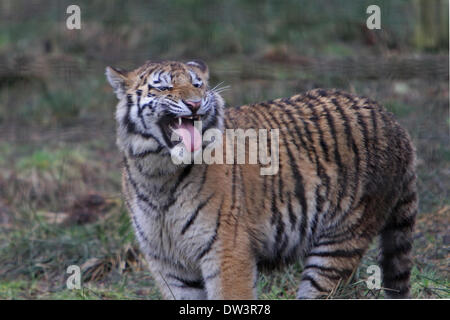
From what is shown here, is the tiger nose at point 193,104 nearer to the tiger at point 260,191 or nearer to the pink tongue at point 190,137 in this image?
the tiger at point 260,191

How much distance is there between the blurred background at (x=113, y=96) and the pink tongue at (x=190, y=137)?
123cm

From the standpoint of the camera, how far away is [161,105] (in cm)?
366

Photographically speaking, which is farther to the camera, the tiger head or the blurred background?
the blurred background

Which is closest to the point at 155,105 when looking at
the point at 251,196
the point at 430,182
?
the point at 251,196

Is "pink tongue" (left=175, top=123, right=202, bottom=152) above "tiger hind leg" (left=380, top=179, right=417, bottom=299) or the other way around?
above

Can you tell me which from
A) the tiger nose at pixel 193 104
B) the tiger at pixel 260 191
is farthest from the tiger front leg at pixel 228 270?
the tiger nose at pixel 193 104

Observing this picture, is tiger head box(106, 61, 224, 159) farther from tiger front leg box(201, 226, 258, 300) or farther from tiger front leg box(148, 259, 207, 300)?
tiger front leg box(148, 259, 207, 300)

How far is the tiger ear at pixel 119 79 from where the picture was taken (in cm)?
388

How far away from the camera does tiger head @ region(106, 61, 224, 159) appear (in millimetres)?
3628

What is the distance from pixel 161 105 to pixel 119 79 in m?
0.36

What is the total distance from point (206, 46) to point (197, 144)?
6246mm

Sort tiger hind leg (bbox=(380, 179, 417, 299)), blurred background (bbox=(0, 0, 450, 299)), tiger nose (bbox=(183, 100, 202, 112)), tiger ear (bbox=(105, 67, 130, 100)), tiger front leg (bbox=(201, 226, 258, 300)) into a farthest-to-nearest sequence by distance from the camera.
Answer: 1. blurred background (bbox=(0, 0, 450, 299))
2. tiger hind leg (bbox=(380, 179, 417, 299))
3. tiger ear (bbox=(105, 67, 130, 100))
4. tiger front leg (bbox=(201, 226, 258, 300))
5. tiger nose (bbox=(183, 100, 202, 112))

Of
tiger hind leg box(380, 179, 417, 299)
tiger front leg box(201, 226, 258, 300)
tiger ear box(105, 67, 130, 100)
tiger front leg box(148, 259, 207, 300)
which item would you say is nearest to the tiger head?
tiger ear box(105, 67, 130, 100)
